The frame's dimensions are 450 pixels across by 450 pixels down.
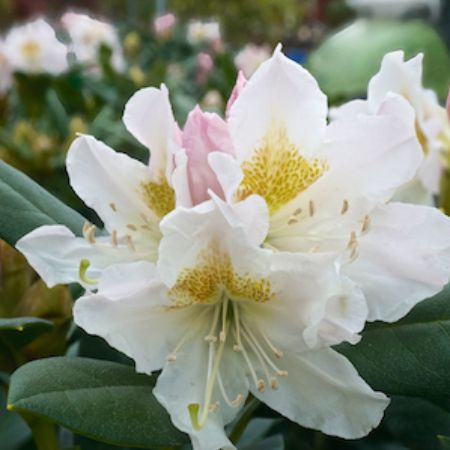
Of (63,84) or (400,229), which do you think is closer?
(400,229)

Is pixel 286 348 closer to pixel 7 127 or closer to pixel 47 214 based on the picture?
pixel 47 214

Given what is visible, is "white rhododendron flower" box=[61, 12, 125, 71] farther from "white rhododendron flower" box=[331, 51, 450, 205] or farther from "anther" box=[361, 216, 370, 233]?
"anther" box=[361, 216, 370, 233]

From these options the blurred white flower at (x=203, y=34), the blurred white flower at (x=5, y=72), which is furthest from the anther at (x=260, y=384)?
the blurred white flower at (x=203, y=34)

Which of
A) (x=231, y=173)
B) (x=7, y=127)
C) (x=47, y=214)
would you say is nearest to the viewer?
(x=231, y=173)

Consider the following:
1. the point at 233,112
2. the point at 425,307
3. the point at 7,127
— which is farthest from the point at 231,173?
the point at 7,127

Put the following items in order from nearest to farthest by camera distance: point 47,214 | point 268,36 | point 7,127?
point 47,214
point 7,127
point 268,36

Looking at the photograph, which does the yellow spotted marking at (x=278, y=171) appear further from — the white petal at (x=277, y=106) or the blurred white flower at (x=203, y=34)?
the blurred white flower at (x=203, y=34)

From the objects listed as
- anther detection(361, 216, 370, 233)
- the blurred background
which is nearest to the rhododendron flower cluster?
anther detection(361, 216, 370, 233)

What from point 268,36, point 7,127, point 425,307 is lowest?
point 268,36
